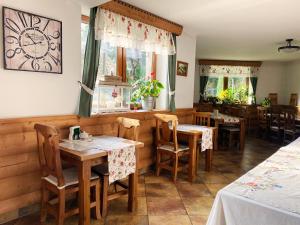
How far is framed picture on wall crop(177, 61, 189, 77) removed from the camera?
163 inches

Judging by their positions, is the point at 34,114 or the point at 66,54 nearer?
the point at 34,114

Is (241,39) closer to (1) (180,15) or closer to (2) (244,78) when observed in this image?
(1) (180,15)

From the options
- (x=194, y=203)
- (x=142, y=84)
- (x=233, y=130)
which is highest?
(x=142, y=84)

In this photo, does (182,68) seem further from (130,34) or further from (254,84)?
(254,84)

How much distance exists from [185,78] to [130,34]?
5.12ft

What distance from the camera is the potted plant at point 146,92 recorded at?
3.57 m

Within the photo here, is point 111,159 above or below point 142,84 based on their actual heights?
below

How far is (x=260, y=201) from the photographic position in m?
1.13

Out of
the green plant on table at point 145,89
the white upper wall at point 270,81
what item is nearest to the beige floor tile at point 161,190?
the green plant on table at point 145,89

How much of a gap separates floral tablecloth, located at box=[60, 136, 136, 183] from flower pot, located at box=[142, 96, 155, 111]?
4.31ft

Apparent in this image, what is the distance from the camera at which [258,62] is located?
7.76 m

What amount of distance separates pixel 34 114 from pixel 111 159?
2.96ft

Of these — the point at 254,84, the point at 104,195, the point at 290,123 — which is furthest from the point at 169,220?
the point at 254,84

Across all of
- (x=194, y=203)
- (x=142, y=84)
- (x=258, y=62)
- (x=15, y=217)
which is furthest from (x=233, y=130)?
(x=15, y=217)
